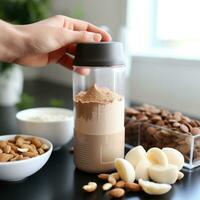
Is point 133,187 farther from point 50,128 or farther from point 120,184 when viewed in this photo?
point 50,128

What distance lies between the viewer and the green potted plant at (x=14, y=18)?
1.28 m

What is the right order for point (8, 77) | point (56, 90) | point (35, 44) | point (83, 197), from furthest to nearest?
point (56, 90) < point (8, 77) < point (35, 44) < point (83, 197)

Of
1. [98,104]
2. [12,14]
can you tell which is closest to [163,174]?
[98,104]

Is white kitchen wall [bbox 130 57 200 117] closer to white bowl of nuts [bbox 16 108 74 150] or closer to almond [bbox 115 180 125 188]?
white bowl of nuts [bbox 16 108 74 150]

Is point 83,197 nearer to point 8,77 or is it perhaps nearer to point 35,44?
point 35,44

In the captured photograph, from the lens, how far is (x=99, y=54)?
0.57 m

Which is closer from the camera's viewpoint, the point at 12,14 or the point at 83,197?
the point at 83,197

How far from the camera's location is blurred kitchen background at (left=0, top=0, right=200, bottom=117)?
47.8 inches

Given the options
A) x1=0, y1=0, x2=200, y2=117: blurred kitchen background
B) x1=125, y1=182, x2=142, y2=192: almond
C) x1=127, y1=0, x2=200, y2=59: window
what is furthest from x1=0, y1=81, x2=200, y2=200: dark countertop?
x1=127, y1=0, x2=200, y2=59: window

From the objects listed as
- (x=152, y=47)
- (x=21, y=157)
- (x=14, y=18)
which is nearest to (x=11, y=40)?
(x=21, y=157)

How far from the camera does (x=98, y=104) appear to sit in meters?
0.59

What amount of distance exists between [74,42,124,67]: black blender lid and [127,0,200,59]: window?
71 cm

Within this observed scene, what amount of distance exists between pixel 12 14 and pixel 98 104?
2.85 feet

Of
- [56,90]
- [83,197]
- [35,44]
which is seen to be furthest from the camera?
[56,90]
